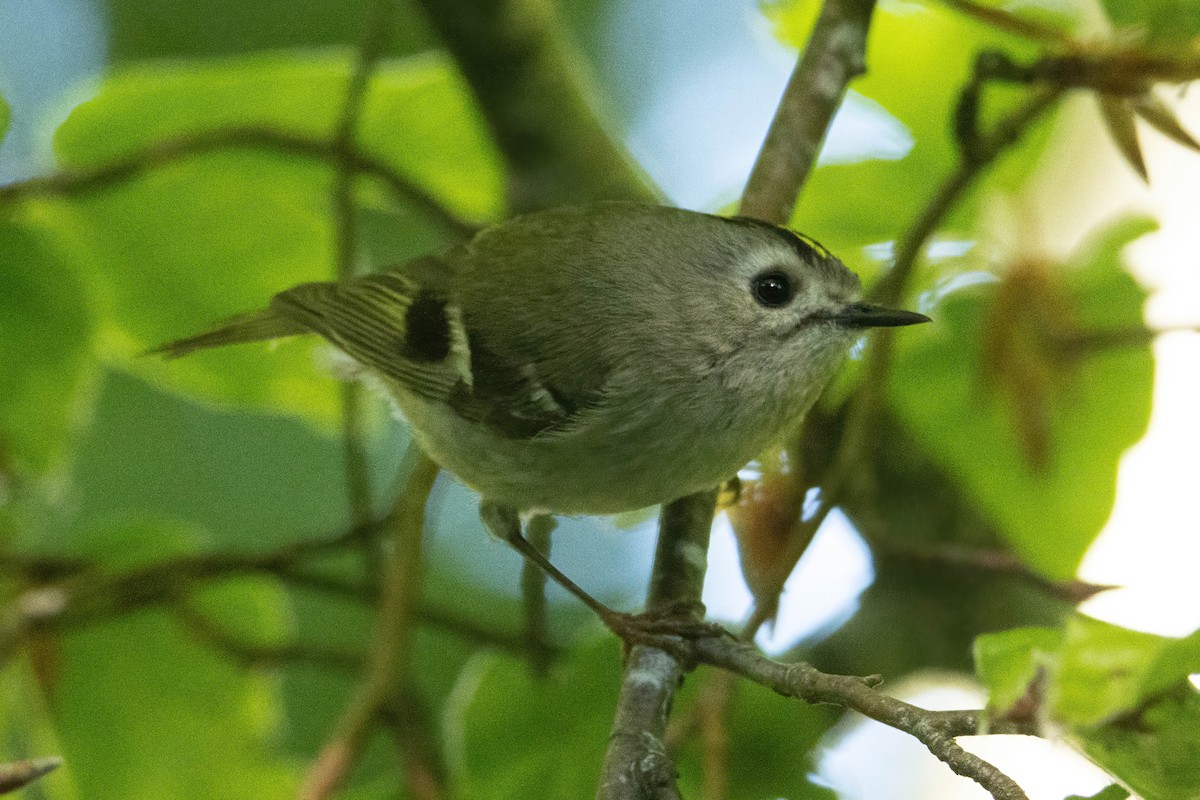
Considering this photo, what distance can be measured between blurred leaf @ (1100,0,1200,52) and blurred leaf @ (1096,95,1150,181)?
67mm

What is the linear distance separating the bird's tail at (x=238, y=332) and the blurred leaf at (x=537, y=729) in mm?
453

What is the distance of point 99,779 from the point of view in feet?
4.46

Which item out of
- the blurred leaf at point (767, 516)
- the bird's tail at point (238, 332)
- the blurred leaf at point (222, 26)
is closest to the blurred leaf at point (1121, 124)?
the blurred leaf at point (767, 516)

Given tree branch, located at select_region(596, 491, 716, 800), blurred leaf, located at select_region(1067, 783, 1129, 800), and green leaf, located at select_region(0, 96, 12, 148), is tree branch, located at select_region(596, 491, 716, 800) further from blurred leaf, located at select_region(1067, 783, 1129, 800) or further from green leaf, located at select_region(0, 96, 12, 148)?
Answer: green leaf, located at select_region(0, 96, 12, 148)

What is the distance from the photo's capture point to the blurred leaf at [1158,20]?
102 cm

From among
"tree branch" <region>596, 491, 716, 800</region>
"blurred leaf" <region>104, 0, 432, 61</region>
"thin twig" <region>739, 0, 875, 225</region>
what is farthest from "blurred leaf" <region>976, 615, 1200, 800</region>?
"blurred leaf" <region>104, 0, 432, 61</region>

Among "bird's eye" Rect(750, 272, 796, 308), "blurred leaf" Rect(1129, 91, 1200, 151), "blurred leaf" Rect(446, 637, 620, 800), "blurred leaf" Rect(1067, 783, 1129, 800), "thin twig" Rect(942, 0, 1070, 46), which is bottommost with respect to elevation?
"blurred leaf" Rect(1067, 783, 1129, 800)

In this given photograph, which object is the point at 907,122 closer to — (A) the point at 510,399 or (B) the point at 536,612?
(A) the point at 510,399

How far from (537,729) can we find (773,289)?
0.46m

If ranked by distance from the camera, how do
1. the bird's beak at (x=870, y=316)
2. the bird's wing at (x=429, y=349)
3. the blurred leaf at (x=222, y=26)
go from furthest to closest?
1. the blurred leaf at (x=222, y=26)
2. the bird's wing at (x=429, y=349)
3. the bird's beak at (x=870, y=316)

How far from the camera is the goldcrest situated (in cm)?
111

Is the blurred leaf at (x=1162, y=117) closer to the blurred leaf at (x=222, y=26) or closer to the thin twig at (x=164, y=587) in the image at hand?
the thin twig at (x=164, y=587)

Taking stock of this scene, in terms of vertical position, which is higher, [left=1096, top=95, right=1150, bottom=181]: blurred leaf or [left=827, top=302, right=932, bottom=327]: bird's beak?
[left=1096, top=95, right=1150, bottom=181]: blurred leaf

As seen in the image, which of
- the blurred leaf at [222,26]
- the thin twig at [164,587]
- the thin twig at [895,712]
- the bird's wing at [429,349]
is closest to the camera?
the thin twig at [895,712]
